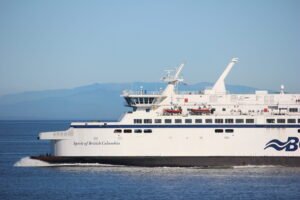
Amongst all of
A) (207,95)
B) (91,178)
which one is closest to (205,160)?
(207,95)

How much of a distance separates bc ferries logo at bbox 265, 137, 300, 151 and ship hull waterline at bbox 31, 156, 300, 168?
0.67m

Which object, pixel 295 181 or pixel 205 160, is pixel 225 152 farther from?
pixel 295 181

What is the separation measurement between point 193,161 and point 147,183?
271 inches

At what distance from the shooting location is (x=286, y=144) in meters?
48.0

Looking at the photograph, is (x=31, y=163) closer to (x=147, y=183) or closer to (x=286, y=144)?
(x=147, y=183)

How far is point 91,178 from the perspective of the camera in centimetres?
4347

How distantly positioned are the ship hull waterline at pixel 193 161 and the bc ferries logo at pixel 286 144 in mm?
667

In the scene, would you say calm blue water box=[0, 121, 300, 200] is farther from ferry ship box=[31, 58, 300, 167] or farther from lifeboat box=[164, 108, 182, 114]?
lifeboat box=[164, 108, 182, 114]

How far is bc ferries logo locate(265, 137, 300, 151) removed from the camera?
4791cm

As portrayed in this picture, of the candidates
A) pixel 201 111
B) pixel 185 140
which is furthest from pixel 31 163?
pixel 201 111

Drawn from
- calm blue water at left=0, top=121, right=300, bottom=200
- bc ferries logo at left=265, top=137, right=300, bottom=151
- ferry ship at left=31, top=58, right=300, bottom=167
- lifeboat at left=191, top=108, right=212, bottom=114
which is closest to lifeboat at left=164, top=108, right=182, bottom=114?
ferry ship at left=31, top=58, right=300, bottom=167

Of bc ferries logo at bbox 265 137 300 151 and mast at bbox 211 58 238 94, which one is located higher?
mast at bbox 211 58 238 94

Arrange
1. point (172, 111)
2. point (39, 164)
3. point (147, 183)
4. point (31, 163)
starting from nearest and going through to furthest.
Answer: point (147, 183), point (172, 111), point (39, 164), point (31, 163)

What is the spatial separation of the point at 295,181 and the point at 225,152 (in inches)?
264
